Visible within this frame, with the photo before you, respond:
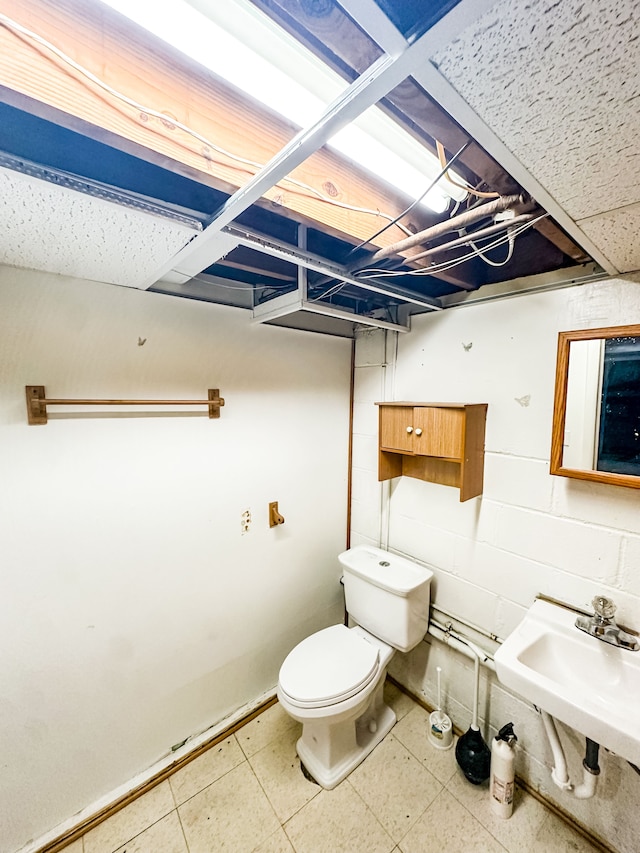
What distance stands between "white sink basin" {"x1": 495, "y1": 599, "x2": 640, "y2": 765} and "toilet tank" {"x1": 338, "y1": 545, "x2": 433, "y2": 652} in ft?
1.67

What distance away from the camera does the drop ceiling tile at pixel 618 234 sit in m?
0.85

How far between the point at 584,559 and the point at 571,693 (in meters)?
0.50

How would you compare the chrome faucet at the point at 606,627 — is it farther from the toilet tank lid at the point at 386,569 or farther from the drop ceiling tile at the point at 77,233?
the drop ceiling tile at the point at 77,233

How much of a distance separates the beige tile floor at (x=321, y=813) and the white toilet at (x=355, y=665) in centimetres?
9

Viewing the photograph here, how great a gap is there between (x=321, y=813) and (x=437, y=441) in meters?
1.70

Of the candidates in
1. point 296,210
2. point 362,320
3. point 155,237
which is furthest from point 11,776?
point 362,320

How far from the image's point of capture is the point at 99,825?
1.43 metres

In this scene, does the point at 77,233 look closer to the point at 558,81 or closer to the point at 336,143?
the point at 336,143

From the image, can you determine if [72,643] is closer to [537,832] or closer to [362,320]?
[362,320]

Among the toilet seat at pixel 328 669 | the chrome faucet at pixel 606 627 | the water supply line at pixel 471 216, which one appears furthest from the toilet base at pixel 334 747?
the water supply line at pixel 471 216

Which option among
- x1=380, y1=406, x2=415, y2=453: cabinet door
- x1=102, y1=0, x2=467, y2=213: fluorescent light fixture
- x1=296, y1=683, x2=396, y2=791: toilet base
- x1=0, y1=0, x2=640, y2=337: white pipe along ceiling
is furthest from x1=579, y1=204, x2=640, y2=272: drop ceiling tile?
x1=296, y1=683, x2=396, y2=791: toilet base

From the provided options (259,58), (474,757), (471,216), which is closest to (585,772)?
(474,757)

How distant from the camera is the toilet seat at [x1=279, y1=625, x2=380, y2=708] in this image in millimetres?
1492

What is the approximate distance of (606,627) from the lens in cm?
124
